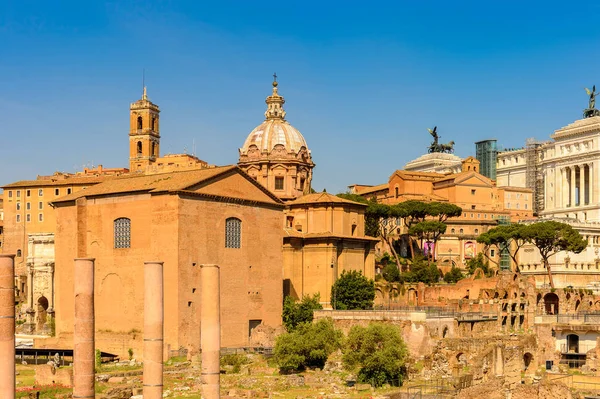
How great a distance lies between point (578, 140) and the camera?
83.4 m

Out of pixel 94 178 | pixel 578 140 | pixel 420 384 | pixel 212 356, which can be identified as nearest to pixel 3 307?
pixel 212 356

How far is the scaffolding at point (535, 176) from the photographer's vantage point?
9075cm

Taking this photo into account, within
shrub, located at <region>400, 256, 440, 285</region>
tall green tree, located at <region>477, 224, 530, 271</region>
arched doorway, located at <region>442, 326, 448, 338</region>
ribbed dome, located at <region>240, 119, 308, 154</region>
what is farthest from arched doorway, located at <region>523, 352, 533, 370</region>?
ribbed dome, located at <region>240, 119, 308, 154</region>

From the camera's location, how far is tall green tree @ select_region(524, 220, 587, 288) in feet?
200

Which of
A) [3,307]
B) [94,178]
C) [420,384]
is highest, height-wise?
[94,178]

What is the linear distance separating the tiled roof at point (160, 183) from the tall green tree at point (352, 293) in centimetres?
639

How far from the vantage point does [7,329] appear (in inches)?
757

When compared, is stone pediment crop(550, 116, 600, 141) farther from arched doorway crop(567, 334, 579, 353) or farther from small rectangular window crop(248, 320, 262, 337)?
small rectangular window crop(248, 320, 262, 337)

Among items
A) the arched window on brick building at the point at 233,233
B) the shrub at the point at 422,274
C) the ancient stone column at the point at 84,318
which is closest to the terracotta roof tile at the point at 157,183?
the arched window on brick building at the point at 233,233

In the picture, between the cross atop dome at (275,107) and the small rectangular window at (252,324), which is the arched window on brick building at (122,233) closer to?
the small rectangular window at (252,324)

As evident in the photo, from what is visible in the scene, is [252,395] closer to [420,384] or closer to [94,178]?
[420,384]

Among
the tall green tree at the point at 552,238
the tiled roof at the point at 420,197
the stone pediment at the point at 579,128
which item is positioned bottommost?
the tall green tree at the point at 552,238

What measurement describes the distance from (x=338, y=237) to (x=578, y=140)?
3863 cm

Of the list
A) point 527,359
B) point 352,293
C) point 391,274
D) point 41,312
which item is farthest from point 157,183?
point 391,274
